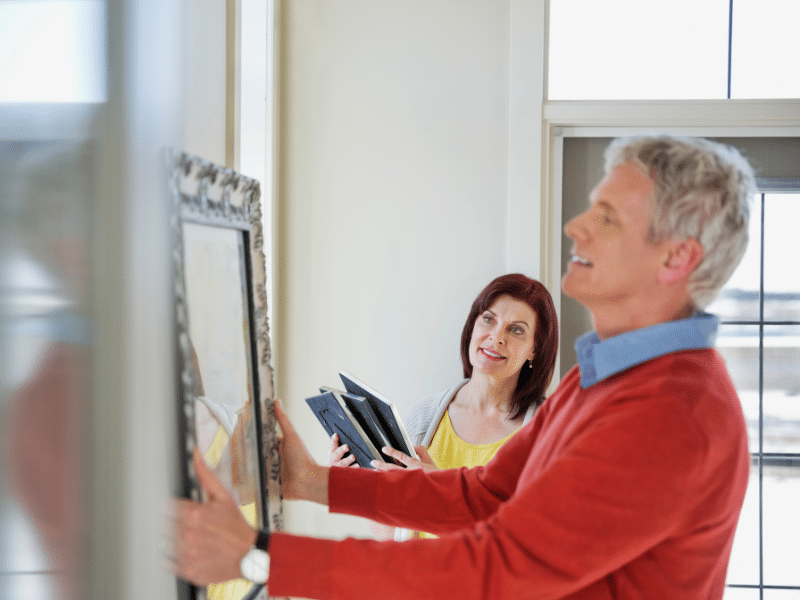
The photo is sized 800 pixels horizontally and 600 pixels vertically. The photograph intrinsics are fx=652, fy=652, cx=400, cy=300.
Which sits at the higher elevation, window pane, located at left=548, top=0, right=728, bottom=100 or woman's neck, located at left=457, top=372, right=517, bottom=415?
window pane, located at left=548, top=0, right=728, bottom=100

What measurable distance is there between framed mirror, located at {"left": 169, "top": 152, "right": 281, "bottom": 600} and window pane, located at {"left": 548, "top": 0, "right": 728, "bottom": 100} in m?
1.45

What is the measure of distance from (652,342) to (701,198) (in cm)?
19

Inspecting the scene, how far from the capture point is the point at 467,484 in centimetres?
109

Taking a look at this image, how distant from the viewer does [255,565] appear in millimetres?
701

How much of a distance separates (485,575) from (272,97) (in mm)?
1593

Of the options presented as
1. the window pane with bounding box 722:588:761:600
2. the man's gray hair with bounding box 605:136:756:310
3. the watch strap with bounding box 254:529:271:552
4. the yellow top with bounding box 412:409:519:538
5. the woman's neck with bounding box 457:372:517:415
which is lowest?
the window pane with bounding box 722:588:761:600

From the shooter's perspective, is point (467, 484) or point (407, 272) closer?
point (467, 484)

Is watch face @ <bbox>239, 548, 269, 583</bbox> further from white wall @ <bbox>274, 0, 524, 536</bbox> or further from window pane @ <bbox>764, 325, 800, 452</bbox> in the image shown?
window pane @ <bbox>764, 325, 800, 452</bbox>

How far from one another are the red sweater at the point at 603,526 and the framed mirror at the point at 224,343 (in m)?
0.17

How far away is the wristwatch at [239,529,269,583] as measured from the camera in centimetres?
69

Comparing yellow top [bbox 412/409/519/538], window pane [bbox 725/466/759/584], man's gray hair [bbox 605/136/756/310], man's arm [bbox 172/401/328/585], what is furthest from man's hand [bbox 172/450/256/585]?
window pane [bbox 725/466/759/584]

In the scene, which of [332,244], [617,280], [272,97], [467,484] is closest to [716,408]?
[617,280]

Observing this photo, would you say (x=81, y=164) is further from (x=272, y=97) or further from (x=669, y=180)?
(x=272, y=97)

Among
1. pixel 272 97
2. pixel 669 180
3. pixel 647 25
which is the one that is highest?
pixel 647 25
